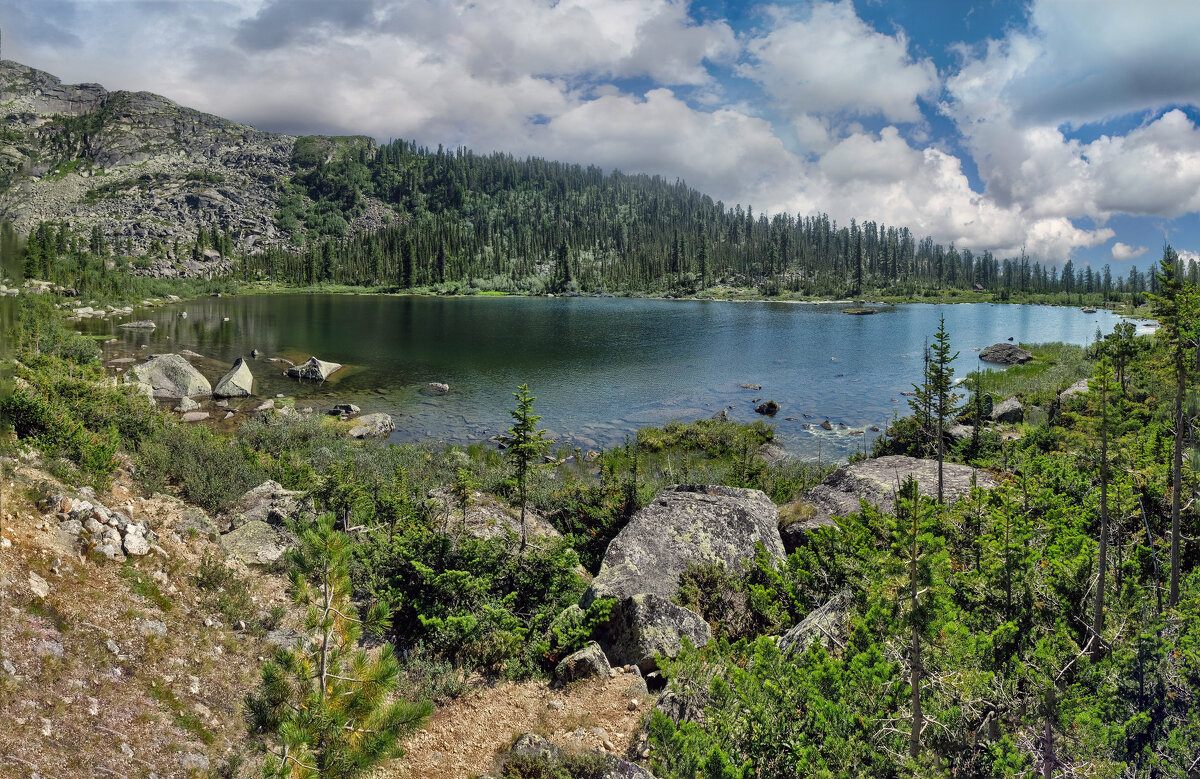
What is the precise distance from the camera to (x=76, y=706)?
5980mm

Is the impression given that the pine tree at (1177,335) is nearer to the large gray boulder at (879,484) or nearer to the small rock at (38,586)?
the large gray boulder at (879,484)

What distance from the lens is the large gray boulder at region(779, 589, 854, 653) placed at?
7.54 m

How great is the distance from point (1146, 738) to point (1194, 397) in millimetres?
5173

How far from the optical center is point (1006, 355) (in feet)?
171

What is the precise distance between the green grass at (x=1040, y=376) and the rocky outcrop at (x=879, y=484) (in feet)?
50.2

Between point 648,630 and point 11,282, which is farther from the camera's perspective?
point 648,630

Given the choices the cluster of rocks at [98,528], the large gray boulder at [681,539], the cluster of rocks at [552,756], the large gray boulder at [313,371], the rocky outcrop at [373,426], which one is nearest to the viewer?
the cluster of rocks at [552,756]

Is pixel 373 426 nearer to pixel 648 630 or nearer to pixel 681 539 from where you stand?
pixel 681 539

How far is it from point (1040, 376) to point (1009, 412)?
13.3m

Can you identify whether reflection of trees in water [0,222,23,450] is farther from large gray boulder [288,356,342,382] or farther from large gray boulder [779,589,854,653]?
large gray boulder [288,356,342,382]

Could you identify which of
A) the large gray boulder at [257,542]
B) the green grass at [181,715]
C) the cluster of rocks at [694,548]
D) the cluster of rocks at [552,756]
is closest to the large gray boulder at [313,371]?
the large gray boulder at [257,542]

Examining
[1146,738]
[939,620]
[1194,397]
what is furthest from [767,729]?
[1194,397]

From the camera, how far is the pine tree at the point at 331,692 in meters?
5.00

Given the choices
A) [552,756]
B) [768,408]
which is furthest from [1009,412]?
[552,756]
